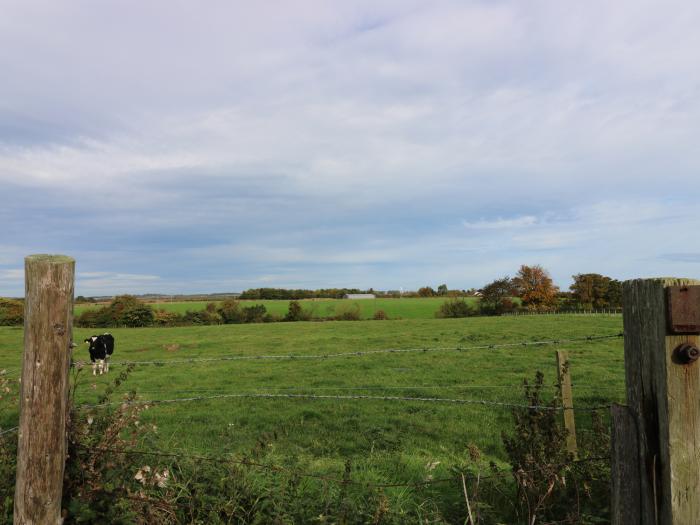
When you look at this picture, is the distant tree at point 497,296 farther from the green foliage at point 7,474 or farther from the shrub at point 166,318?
the green foliage at point 7,474

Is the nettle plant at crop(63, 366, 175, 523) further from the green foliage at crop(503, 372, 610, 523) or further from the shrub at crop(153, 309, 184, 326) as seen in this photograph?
the shrub at crop(153, 309, 184, 326)

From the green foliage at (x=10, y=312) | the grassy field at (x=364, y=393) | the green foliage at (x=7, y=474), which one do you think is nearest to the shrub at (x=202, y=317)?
the green foliage at (x=10, y=312)

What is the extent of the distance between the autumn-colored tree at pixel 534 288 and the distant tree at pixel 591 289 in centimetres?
437

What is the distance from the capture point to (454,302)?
2216 inches

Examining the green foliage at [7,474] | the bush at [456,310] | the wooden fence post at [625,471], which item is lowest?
the bush at [456,310]

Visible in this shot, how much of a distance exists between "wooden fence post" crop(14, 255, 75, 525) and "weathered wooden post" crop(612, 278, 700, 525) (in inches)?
132

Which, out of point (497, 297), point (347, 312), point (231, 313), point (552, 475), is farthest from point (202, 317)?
point (552, 475)

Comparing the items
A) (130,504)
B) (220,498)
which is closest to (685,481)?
(220,498)

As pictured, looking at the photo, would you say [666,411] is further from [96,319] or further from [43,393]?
[96,319]

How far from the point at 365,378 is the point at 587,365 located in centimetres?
705

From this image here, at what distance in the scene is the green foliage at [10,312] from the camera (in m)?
43.1

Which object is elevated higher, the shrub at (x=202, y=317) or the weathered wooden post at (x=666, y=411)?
the weathered wooden post at (x=666, y=411)

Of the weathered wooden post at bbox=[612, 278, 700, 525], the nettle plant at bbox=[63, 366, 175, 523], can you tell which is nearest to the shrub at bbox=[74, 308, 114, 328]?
the nettle plant at bbox=[63, 366, 175, 523]

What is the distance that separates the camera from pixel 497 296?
59.0 metres
